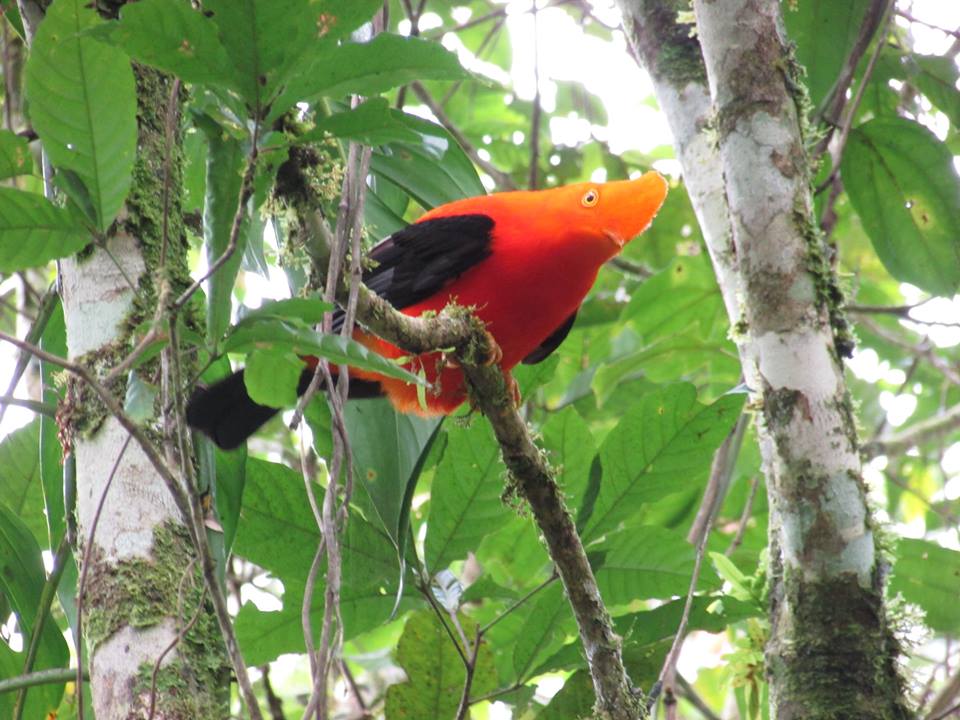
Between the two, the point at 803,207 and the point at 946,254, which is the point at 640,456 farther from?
the point at 946,254

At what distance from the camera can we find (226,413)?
2559 mm

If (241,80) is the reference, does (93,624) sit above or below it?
below

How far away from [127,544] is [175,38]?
0.82m

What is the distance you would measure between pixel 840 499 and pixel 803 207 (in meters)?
0.64

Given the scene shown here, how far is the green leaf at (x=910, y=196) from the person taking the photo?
119 inches

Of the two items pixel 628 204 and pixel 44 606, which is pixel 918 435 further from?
pixel 44 606

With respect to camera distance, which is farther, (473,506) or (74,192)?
(473,506)

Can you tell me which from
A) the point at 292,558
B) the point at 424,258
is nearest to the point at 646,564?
the point at 292,558

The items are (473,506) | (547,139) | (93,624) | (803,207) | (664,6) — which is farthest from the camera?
(547,139)

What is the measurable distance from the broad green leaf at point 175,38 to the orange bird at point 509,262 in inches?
61.3

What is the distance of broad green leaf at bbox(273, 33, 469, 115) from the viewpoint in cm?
150

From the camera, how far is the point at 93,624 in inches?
67.9

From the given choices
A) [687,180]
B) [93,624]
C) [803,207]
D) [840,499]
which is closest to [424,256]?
[687,180]

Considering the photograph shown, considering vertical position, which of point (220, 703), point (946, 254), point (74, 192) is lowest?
point (220, 703)
